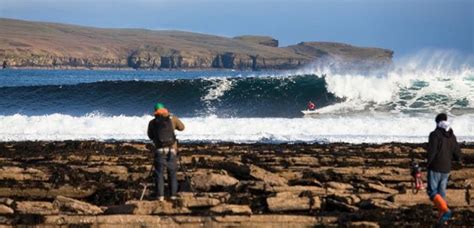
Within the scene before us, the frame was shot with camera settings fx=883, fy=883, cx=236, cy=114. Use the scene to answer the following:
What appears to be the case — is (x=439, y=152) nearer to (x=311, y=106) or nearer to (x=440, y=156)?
(x=440, y=156)

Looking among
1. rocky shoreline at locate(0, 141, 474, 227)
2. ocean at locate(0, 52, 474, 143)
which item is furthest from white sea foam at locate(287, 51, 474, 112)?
rocky shoreline at locate(0, 141, 474, 227)

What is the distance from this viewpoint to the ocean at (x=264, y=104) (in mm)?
32469

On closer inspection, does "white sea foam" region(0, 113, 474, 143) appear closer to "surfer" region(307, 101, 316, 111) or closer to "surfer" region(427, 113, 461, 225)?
"surfer" region(307, 101, 316, 111)

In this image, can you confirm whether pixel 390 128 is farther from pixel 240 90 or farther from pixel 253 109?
pixel 240 90

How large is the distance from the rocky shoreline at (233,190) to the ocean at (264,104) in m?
11.2

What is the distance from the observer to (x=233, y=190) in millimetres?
14070

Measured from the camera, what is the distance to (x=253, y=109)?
42.6 metres

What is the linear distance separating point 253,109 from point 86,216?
31.3 metres

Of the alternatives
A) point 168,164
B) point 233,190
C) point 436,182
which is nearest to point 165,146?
point 168,164

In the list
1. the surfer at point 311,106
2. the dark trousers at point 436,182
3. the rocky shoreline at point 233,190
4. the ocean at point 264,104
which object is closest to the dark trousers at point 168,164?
the rocky shoreline at point 233,190

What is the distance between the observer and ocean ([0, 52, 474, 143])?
107ft

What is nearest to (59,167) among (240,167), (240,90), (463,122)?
(240,167)

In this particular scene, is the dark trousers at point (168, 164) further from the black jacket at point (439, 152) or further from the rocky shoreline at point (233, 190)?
the black jacket at point (439, 152)

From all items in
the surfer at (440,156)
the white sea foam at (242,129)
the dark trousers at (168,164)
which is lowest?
the white sea foam at (242,129)
